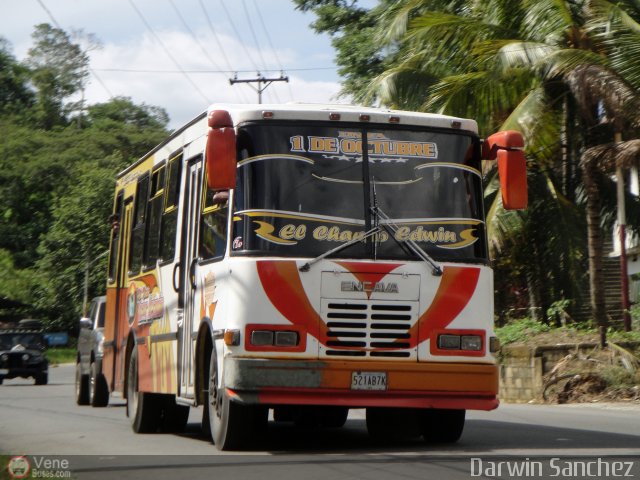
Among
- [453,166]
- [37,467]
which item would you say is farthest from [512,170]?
[37,467]

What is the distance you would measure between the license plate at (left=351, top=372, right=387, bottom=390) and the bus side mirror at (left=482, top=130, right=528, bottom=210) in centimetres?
186

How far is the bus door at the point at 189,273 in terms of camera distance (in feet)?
39.9

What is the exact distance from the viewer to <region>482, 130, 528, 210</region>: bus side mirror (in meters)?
10.9

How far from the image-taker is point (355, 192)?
434 inches

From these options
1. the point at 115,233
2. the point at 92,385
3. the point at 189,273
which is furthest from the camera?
the point at 92,385

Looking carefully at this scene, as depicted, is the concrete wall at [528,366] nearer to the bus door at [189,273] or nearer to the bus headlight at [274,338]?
the bus door at [189,273]

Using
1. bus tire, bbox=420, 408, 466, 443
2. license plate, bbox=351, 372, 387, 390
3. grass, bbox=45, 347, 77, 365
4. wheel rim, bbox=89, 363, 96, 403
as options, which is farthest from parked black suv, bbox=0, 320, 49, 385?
license plate, bbox=351, 372, 387, 390

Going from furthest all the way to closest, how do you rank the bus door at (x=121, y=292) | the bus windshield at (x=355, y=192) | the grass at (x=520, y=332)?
the grass at (x=520, y=332)
the bus door at (x=121, y=292)
the bus windshield at (x=355, y=192)

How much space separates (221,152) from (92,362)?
12042mm

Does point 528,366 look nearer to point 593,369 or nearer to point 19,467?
point 593,369

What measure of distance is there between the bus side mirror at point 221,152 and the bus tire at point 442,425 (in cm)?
323

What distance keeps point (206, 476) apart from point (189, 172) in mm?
4474

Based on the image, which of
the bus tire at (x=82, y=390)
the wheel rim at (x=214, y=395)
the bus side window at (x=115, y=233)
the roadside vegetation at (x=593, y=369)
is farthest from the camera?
the bus tire at (x=82, y=390)
